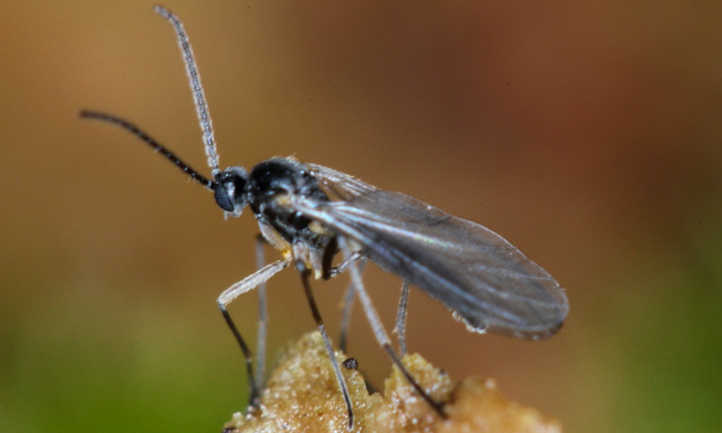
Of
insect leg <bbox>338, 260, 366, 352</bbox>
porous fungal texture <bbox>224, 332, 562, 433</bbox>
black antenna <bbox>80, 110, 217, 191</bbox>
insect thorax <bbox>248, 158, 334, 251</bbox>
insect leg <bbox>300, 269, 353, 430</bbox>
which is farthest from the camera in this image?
insect leg <bbox>338, 260, 366, 352</bbox>

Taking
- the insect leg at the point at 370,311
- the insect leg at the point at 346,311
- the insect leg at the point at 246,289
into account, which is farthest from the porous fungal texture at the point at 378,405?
the insect leg at the point at 346,311

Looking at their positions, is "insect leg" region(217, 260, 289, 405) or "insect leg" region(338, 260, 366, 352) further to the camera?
"insect leg" region(338, 260, 366, 352)

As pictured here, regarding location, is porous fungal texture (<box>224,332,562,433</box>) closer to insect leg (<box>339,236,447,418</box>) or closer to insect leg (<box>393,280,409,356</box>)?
insect leg (<box>339,236,447,418</box>)

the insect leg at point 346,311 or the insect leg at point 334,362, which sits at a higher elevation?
the insect leg at point 346,311

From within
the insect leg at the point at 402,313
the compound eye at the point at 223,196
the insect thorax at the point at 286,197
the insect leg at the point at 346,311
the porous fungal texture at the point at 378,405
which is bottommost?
the porous fungal texture at the point at 378,405

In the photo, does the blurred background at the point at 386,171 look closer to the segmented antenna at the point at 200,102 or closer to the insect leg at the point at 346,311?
the insect leg at the point at 346,311

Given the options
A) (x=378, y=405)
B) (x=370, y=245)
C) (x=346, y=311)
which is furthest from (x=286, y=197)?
(x=378, y=405)

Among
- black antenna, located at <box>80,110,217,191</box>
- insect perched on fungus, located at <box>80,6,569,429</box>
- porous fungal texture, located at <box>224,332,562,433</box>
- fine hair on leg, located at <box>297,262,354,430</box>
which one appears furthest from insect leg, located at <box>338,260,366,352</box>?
porous fungal texture, located at <box>224,332,562,433</box>

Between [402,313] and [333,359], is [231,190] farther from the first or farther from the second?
[333,359]
